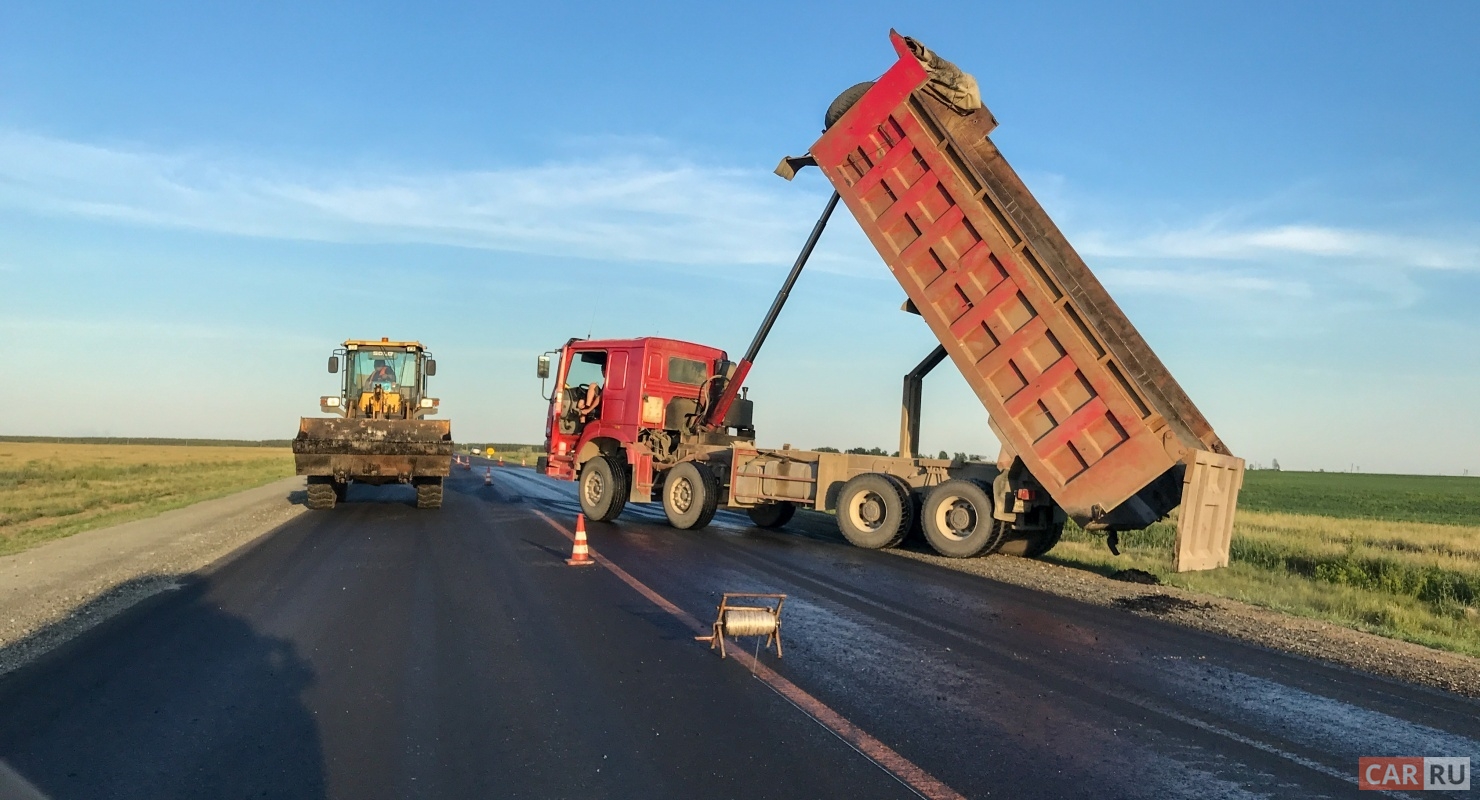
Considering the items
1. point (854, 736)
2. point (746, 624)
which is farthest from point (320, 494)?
point (854, 736)

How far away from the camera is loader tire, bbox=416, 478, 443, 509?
18891mm

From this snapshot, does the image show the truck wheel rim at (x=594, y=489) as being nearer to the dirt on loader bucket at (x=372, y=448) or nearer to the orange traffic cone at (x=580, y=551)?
the dirt on loader bucket at (x=372, y=448)

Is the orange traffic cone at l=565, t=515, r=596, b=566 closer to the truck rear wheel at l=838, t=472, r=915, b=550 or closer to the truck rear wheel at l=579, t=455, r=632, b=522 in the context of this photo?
the truck rear wheel at l=838, t=472, r=915, b=550

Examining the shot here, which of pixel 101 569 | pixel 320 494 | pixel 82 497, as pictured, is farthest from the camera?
pixel 82 497

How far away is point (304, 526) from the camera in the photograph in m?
15.7

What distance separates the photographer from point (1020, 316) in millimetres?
11328

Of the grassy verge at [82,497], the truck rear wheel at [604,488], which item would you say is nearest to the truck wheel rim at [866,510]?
the truck rear wheel at [604,488]

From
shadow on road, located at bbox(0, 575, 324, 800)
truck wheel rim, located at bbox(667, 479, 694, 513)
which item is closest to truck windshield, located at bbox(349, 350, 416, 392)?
truck wheel rim, located at bbox(667, 479, 694, 513)

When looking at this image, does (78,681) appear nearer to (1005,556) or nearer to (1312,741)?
(1312,741)

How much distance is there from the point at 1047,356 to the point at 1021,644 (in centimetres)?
466

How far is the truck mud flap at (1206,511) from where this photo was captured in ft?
33.2

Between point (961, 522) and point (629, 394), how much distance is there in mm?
6407
